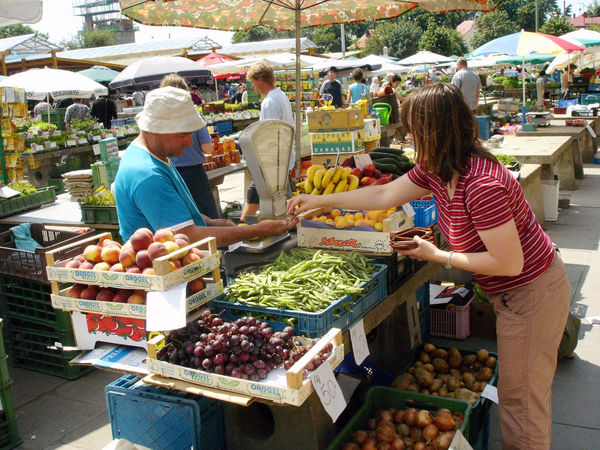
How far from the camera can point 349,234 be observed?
3377mm

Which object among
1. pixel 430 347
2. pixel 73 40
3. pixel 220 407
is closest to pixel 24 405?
pixel 220 407

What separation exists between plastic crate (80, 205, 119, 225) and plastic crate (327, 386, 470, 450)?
3.05 metres

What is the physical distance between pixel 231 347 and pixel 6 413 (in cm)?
203

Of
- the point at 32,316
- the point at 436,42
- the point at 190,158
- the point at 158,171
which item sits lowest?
the point at 32,316

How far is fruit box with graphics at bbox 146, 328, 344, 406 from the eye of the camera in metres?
2.08

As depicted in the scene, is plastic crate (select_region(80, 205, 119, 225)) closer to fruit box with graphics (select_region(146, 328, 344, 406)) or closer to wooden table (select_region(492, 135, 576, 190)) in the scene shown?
fruit box with graphics (select_region(146, 328, 344, 406))

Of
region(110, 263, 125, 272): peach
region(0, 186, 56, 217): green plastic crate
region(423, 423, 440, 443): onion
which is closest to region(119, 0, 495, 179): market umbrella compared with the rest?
region(0, 186, 56, 217): green plastic crate

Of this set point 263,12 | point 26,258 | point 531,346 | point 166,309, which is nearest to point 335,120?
point 263,12

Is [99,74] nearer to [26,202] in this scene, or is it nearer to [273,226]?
[26,202]

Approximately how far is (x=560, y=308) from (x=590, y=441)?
138 cm

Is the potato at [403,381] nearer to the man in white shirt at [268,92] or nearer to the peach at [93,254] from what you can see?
the peach at [93,254]

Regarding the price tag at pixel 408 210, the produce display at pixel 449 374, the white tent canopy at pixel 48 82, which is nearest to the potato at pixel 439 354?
the produce display at pixel 449 374

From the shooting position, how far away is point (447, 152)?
230 cm

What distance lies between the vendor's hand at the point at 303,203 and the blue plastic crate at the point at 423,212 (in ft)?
2.72
